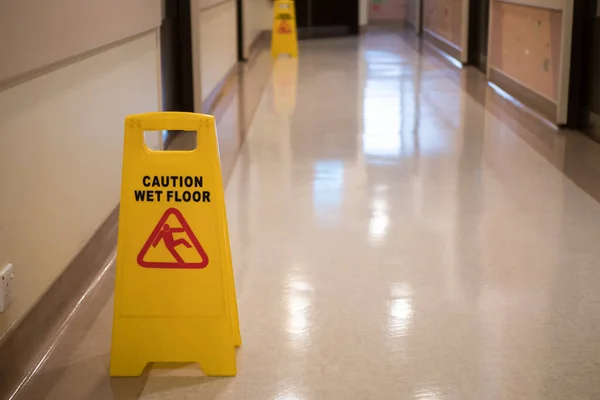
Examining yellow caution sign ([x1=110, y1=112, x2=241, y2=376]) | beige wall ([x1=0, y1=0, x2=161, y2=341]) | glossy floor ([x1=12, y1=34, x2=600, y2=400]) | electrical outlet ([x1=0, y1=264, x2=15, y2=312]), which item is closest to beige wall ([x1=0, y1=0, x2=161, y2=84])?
beige wall ([x1=0, y1=0, x2=161, y2=341])

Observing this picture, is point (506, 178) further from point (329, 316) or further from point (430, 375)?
point (430, 375)

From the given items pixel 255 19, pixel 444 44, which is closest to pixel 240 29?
pixel 255 19

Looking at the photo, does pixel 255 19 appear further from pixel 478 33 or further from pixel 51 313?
pixel 51 313

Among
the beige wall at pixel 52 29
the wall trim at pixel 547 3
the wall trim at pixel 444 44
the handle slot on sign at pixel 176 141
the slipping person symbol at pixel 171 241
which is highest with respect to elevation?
the wall trim at pixel 547 3

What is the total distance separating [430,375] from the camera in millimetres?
2230

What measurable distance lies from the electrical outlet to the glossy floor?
0.26m

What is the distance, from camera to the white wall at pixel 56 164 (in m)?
2.15

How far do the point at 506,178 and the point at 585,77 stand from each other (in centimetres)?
172

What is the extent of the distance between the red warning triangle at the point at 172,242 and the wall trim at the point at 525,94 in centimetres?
440

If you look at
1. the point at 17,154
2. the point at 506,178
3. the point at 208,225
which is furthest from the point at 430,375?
the point at 506,178

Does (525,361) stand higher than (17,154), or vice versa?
(17,154)

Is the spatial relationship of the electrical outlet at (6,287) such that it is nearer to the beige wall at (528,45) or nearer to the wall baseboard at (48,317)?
the wall baseboard at (48,317)

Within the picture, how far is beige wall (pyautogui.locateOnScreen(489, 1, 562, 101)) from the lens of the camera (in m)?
5.97

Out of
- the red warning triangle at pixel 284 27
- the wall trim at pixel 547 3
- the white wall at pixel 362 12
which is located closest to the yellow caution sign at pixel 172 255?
the wall trim at pixel 547 3
